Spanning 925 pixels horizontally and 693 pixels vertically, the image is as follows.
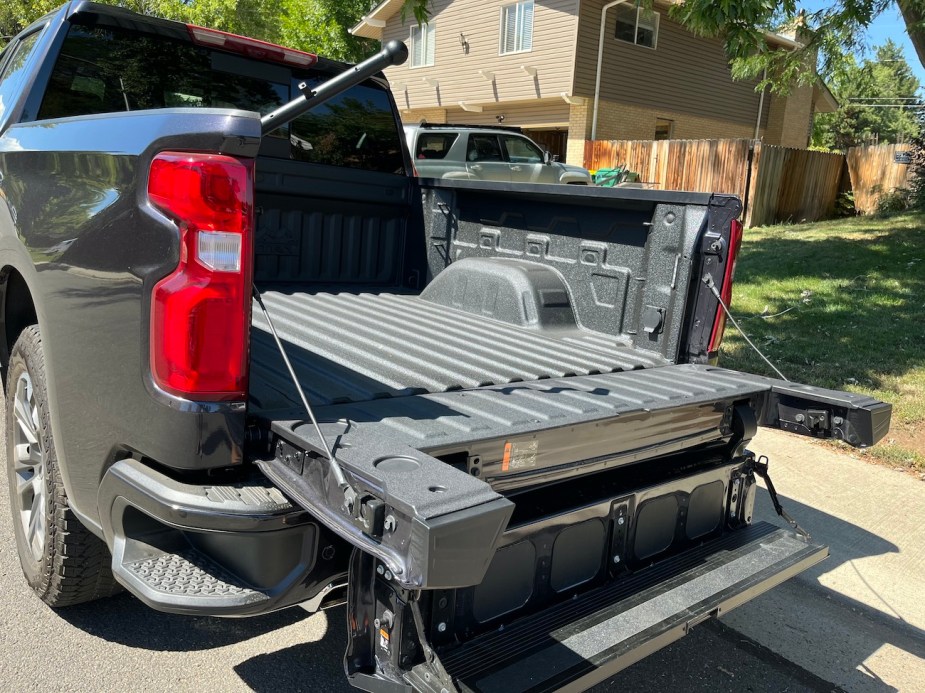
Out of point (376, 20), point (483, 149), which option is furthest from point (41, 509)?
point (376, 20)

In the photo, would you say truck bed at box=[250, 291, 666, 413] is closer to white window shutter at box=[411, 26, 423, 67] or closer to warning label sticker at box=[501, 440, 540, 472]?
warning label sticker at box=[501, 440, 540, 472]

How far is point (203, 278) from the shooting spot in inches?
78.2

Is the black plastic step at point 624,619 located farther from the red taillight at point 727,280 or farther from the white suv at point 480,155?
the white suv at point 480,155

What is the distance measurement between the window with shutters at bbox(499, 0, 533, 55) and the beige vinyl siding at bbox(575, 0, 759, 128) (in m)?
1.92

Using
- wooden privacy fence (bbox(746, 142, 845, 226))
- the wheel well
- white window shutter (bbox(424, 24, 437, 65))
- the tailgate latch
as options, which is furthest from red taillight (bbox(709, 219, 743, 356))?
white window shutter (bbox(424, 24, 437, 65))

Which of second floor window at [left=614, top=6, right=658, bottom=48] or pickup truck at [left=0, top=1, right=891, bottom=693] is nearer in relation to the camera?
pickup truck at [left=0, top=1, right=891, bottom=693]

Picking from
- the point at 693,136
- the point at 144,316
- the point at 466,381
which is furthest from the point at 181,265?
the point at 693,136

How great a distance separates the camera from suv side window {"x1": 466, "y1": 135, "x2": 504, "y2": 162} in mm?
14852

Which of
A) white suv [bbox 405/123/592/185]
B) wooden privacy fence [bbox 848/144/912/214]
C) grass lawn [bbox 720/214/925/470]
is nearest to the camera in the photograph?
grass lawn [bbox 720/214/925/470]

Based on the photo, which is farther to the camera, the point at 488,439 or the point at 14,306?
the point at 14,306

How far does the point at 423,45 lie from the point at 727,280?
79.9 feet

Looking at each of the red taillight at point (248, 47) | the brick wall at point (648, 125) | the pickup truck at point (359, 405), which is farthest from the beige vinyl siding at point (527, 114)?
the pickup truck at point (359, 405)

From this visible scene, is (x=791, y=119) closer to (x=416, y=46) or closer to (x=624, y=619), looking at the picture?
(x=416, y=46)

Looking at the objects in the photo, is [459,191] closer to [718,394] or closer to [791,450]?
[718,394]
